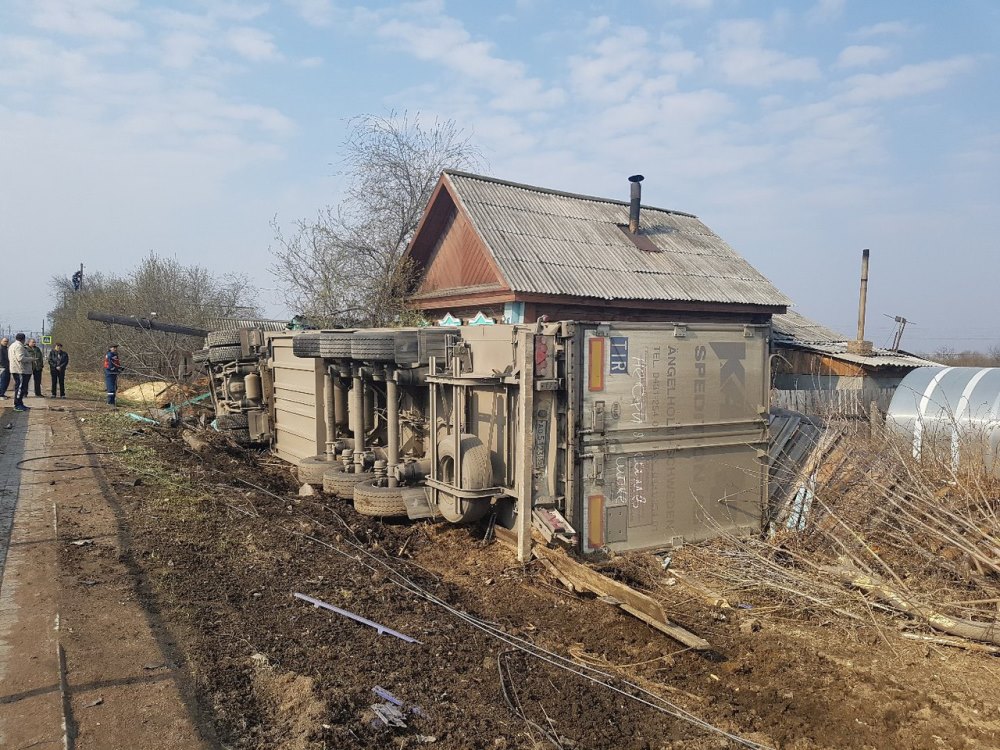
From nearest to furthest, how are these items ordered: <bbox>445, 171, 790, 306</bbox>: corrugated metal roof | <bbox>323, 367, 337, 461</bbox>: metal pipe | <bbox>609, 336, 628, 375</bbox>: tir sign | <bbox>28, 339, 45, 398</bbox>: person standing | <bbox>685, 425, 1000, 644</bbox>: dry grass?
<bbox>685, 425, 1000, 644</bbox>: dry grass < <bbox>609, 336, 628, 375</bbox>: tir sign < <bbox>323, 367, 337, 461</bbox>: metal pipe < <bbox>445, 171, 790, 306</bbox>: corrugated metal roof < <bbox>28, 339, 45, 398</bbox>: person standing

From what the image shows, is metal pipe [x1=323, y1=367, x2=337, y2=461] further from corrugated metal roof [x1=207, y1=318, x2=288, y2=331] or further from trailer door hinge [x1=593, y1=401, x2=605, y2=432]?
corrugated metal roof [x1=207, y1=318, x2=288, y2=331]

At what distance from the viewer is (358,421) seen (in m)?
8.22

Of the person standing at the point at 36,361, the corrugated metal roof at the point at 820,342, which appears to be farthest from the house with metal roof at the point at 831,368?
the person standing at the point at 36,361

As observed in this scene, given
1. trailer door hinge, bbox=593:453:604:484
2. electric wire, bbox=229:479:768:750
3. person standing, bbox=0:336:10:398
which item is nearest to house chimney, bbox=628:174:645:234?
trailer door hinge, bbox=593:453:604:484

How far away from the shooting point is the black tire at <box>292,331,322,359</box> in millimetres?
8641

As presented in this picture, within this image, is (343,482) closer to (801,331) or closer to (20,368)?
(20,368)

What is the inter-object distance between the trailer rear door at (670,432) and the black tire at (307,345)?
12.9 feet

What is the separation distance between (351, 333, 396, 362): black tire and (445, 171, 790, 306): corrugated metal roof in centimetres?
609

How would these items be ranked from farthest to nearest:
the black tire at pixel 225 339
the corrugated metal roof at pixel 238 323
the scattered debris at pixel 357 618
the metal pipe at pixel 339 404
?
the corrugated metal roof at pixel 238 323
the black tire at pixel 225 339
the metal pipe at pixel 339 404
the scattered debris at pixel 357 618

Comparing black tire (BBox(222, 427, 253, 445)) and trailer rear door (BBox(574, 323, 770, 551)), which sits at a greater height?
trailer rear door (BBox(574, 323, 770, 551))

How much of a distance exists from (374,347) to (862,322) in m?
19.2

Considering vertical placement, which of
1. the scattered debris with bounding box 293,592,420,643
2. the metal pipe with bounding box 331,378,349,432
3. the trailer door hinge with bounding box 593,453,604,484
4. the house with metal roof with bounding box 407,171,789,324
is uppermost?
the house with metal roof with bounding box 407,171,789,324

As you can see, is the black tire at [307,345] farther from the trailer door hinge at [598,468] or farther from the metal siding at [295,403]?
the trailer door hinge at [598,468]

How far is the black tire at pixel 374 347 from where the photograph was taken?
23.5 ft
